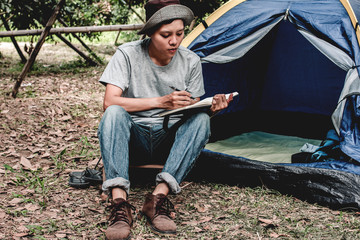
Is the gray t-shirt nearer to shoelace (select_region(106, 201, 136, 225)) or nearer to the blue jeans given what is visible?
the blue jeans

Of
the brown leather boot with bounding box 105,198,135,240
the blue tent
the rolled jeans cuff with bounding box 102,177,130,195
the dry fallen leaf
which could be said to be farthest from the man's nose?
the dry fallen leaf

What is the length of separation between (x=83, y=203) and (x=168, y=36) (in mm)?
1230

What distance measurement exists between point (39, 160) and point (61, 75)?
334 cm

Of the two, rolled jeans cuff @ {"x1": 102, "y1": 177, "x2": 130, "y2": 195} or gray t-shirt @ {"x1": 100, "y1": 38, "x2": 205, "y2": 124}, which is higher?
gray t-shirt @ {"x1": 100, "y1": 38, "x2": 205, "y2": 124}

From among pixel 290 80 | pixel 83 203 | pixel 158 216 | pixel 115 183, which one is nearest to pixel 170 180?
pixel 158 216

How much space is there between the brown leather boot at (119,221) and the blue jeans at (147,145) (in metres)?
0.10

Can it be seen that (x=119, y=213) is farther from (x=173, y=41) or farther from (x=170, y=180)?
(x=173, y=41)

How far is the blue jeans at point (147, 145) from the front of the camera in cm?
219

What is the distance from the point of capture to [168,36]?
2.41m

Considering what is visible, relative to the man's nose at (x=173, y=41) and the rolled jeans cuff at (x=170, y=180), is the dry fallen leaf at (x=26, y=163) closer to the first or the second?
the rolled jeans cuff at (x=170, y=180)

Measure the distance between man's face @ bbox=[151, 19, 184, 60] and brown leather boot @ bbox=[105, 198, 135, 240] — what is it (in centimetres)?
95

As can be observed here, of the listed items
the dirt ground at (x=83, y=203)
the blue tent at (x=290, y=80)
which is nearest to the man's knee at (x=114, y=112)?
the dirt ground at (x=83, y=203)

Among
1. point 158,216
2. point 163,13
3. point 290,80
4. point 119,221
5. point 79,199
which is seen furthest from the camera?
point 290,80

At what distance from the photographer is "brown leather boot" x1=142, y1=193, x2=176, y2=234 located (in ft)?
7.13
